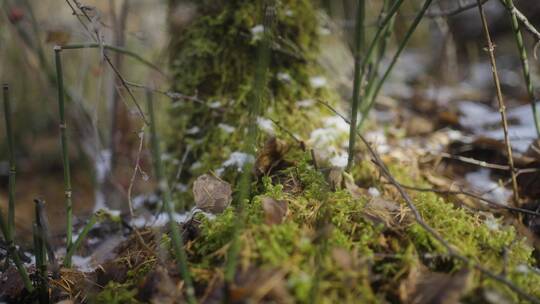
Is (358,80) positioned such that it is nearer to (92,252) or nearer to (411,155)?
(411,155)

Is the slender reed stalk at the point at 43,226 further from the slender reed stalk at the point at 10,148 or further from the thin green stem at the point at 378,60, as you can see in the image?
the thin green stem at the point at 378,60

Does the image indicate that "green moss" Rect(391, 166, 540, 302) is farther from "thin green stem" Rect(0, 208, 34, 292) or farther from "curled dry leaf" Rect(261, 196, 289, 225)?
"thin green stem" Rect(0, 208, 34, 292)

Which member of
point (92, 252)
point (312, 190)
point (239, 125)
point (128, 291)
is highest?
point (239, 125)

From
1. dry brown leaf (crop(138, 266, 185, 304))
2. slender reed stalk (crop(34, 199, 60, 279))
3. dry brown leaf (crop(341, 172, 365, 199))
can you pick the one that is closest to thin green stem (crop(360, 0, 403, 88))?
dry brown leaf (crop(341, 172, 365, 199))

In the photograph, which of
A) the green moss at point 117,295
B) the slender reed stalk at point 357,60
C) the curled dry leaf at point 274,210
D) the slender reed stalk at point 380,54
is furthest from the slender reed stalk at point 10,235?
the slender reed stalk at point 380,54

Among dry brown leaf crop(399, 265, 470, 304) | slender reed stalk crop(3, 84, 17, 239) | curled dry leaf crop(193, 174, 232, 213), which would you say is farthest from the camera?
curled dry leaf crop(193, 174, 232, 213)

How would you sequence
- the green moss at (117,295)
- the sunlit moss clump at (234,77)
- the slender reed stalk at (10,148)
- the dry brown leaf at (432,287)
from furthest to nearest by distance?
the sunlit moss clump at (234,77)
the slender reed stalk at (10,148)
the green moss at (117,295)
the dry brown leaf at (432,287)

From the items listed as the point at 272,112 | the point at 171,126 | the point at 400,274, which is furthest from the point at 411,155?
the point at 171,126
